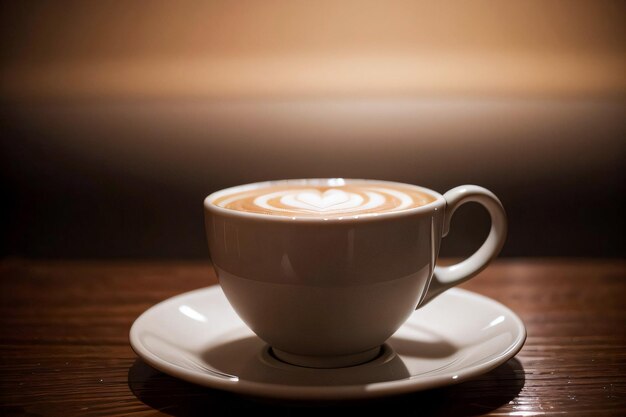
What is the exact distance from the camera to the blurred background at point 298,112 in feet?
3.40

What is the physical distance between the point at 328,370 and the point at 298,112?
0.67 metres

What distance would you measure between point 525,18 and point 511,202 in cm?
29

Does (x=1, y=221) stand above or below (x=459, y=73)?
below

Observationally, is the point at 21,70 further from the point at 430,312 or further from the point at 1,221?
the point at 430,312

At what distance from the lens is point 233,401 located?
16.6 inches

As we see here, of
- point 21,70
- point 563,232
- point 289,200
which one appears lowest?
point 563,232

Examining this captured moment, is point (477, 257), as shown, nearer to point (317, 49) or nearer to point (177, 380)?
point (177, 380)

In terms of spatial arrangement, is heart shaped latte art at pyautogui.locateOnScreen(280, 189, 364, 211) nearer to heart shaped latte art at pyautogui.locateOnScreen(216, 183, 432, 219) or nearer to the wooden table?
heart shaped latte art at pyautogui.locateOnScreen(216, 183, 432, 219)

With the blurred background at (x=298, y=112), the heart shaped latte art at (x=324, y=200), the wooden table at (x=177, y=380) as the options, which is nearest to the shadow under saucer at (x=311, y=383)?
the wooden table at (x=177, y=380)

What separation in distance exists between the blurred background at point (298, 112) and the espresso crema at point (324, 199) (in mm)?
493

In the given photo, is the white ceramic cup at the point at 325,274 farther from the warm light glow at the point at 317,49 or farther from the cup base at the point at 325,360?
the warm light glow at the point at 317,49

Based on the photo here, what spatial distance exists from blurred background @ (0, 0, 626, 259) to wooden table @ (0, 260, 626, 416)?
0.98 ft

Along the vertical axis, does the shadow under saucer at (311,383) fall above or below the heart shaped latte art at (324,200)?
below

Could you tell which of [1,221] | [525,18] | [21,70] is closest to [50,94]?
[21,70]
